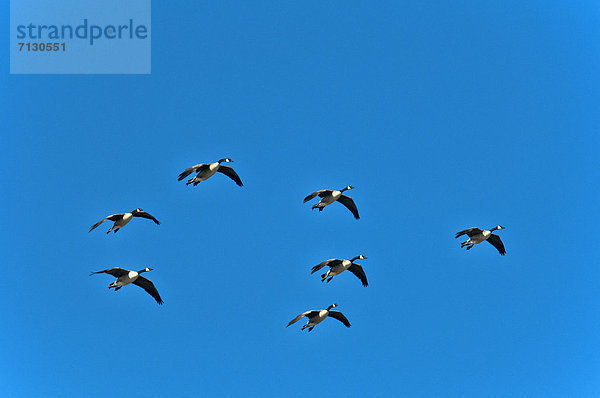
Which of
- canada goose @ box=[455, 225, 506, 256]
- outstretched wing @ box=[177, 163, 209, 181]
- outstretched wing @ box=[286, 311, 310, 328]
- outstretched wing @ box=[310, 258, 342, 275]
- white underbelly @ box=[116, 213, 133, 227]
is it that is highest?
outstretched wing @ box=[177, 163, 209, 181]

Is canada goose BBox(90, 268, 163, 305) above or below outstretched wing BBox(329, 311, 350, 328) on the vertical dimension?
above

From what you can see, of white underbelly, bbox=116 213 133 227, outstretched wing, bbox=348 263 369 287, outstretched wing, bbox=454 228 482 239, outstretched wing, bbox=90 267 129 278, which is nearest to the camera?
outstretched wing, bbox=90 267 129 278

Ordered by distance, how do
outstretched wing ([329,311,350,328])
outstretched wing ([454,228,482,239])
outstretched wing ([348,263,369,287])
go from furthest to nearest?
outstretched wing ([348,263,369,287]) < outstretched wing ([329,311,350,328]) < outstretched wing ([454,228,482,239])

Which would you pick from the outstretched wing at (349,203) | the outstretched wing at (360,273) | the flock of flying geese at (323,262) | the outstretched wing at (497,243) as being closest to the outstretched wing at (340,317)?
the flock of flying geese at (323,262)

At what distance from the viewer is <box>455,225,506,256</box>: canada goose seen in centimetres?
3975

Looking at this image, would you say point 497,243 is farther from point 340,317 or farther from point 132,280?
point 132,280

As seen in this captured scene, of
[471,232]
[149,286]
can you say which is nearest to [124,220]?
[149,286]

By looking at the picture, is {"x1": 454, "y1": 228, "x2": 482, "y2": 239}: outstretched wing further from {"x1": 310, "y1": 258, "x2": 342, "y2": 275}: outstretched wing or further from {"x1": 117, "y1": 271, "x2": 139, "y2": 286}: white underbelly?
{"x1": 117, "y1": 271, "x2": 139, "y2": 286}: white underbelly

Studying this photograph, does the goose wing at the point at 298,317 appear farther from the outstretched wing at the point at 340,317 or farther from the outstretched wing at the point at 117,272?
the outstretched wing at the point at 117,272

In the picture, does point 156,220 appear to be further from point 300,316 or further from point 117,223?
point 300,316

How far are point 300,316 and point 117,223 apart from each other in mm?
8708

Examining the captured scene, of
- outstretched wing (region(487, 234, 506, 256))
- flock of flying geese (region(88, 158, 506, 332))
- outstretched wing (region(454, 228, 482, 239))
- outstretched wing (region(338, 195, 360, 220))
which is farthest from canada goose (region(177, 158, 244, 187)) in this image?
outstretched wing (region(487, 234, 506, 256))

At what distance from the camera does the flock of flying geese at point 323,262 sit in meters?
38.2

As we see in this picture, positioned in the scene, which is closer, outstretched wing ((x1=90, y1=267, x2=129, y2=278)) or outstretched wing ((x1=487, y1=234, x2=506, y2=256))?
outstretched wing ((x1=90, y1=267, x2=129, y2=278))
